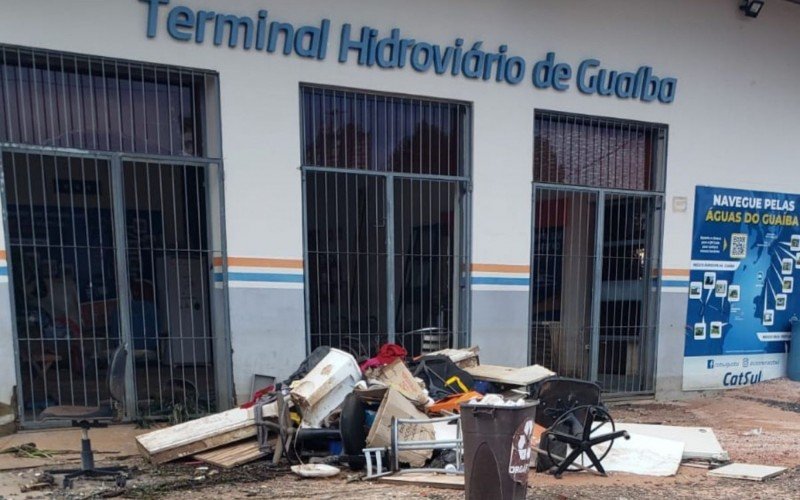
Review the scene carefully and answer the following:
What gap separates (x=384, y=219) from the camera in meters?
6.32

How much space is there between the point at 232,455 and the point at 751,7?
8.53 metres

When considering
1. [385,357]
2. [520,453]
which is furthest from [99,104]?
[520,453]

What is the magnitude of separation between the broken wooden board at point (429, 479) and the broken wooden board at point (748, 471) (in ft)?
7.35

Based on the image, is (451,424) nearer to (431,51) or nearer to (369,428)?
(369,428)

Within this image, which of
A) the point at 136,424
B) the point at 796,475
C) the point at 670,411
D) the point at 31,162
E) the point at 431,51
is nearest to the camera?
the point at 796,475

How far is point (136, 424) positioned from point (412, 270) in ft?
10.9

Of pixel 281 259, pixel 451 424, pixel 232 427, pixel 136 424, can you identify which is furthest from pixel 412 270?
pixel 136 424

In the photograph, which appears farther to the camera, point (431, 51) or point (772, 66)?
point (772, 66)

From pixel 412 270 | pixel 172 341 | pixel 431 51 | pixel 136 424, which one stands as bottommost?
pixel 136 424

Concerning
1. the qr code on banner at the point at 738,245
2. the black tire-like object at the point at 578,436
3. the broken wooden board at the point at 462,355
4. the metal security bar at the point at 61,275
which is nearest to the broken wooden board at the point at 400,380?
the broken wooden board at the point at 462,355

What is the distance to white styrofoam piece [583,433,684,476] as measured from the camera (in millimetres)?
4695

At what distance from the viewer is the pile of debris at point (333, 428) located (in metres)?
4.52

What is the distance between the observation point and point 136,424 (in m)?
5.52

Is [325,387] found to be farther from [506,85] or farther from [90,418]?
[506,85]
